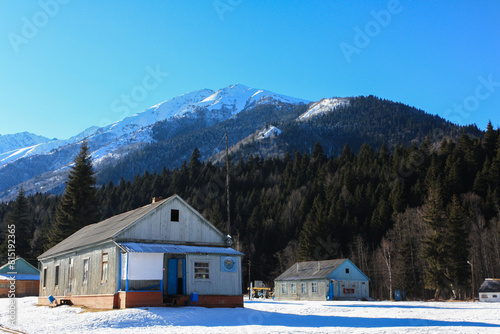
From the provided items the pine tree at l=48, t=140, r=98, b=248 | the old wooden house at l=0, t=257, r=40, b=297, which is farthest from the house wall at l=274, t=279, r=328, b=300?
the old wooden house at l=0, t=257, r=40, b=297

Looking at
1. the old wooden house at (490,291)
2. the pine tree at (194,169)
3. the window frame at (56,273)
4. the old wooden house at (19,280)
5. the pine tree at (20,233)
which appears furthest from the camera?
the pine tree at (194,169)

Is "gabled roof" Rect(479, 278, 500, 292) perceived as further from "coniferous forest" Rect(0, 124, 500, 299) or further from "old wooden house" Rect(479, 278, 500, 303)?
"coniferous forest" Rect(0, 124, 500, 299)

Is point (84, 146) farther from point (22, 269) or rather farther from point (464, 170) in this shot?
point (464, 170)

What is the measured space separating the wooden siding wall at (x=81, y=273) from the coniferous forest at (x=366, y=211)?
2212 centimetres

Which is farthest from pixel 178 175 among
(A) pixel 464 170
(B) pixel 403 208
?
(A) pixel 464 170

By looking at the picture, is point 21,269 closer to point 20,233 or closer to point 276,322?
point 20,233

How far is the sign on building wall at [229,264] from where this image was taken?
2673cm

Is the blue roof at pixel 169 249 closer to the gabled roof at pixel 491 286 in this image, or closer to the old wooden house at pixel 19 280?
the gabled roof at pixel 491 286

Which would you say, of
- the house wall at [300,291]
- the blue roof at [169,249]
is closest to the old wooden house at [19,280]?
the house wall at [300,291]

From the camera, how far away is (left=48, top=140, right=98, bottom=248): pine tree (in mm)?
53594

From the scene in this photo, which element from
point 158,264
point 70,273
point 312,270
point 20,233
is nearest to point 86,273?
point 70,273

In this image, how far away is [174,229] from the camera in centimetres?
2677

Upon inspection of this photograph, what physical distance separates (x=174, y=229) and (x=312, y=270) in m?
36.5

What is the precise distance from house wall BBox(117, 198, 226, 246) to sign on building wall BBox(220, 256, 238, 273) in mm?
1440
